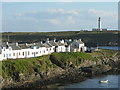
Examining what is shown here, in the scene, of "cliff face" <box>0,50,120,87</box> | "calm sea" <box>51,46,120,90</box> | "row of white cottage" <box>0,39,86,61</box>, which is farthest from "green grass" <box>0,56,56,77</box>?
"calm sea" <box>51,46,120,90</box>

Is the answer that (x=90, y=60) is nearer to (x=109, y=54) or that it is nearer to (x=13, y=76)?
(x=109, y=54)

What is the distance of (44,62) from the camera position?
4938 cm

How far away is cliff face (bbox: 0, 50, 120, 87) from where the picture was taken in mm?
41500

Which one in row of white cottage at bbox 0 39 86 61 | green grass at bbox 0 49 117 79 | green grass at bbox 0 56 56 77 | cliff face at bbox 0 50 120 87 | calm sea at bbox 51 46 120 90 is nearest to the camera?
Answer: calm sea at bbox 51 46 120 90

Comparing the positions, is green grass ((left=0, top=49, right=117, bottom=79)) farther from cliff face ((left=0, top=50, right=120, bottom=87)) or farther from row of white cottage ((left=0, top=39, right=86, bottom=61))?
row of white cottage ((left=0, top=39, right=86, bottom=61))

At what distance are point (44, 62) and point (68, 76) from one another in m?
5.28

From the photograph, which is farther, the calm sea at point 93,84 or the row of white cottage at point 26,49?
the row of white cottage at point 26,49

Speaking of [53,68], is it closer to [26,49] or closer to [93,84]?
[26,49]

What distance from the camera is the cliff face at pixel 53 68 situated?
136 feet

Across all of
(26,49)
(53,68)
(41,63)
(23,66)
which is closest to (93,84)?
(53,68)

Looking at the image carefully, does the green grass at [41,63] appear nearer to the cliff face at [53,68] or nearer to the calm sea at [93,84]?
the cliff face at [53,68]

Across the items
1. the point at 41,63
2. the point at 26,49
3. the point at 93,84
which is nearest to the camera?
the point at 93,84

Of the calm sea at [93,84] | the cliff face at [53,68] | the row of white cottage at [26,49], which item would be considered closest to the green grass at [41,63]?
the cliff face at [53,68]

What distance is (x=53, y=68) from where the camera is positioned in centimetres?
4891
